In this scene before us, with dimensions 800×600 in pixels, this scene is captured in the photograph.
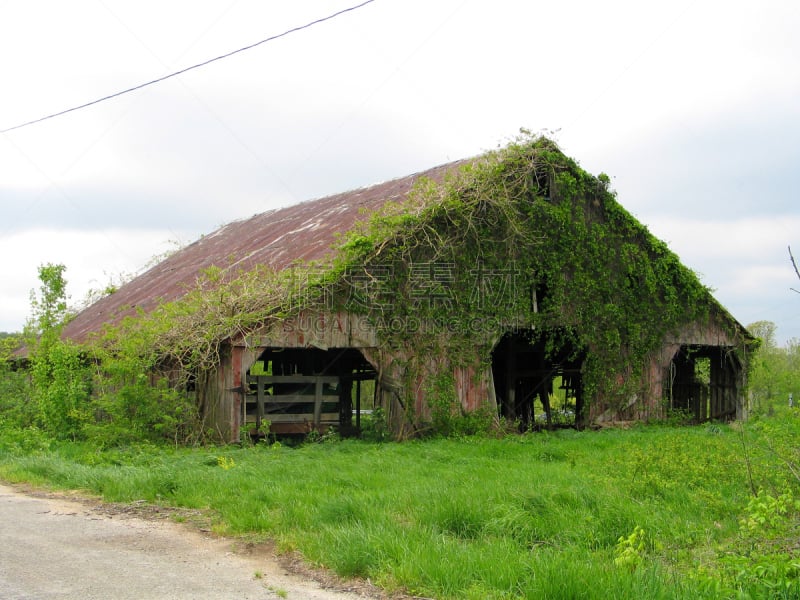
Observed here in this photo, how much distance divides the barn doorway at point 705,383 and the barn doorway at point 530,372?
276 cm

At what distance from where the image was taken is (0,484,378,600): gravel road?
19.3 feet

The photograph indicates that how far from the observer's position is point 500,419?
1673 centimetres

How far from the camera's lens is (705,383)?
23234 mm

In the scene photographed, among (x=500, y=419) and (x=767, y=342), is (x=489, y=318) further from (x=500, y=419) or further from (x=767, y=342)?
(x=767, y=342)

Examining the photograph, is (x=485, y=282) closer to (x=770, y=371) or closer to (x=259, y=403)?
(x=259, y=403)

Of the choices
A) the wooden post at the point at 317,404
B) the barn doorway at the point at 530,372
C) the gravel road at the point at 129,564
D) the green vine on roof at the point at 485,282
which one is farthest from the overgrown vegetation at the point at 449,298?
the gravel road at the point at 129,564

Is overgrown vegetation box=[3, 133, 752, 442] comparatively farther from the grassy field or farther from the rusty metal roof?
the grassy field

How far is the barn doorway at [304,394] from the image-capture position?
1491 cm

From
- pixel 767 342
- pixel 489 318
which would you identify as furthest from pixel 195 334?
pixel 767 342

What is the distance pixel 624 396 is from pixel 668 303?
2.73 m

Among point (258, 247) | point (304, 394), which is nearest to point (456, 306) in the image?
point (304, 394)

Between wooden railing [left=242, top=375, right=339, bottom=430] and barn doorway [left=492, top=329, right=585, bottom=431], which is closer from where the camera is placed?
wooden railing [left=242, top=375, right=339, bottom=430]

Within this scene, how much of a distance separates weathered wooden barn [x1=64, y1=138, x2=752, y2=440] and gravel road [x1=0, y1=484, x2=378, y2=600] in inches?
236

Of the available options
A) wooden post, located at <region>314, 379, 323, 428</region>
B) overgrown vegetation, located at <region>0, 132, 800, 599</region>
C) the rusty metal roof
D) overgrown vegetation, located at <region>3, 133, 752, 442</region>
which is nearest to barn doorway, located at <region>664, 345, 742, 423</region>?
overgrown vegetation, located at <region>3, 133, 752, 442</region>
